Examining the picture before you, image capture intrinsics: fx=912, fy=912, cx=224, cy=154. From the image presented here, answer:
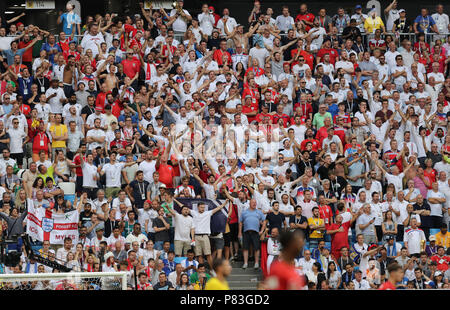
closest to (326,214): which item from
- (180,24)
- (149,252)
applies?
(149,252)

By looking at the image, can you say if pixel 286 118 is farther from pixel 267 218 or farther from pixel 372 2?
pixel 372 2

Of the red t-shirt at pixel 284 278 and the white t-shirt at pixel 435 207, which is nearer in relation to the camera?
the red t-shirt at pixel 284 278

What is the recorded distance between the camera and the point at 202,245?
58.8 feet

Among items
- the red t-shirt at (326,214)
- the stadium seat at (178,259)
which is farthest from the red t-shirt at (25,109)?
the red t-shirt at (326,214)

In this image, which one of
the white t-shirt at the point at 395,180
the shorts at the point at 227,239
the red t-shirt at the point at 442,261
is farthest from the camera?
the white t-shirt at the point at 395,180

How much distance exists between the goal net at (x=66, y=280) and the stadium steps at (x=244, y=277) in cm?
420

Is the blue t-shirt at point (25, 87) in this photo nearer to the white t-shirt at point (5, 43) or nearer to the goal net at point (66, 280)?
the white t-shirt at point (5, 43)

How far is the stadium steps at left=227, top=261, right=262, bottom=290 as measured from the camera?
17.0 m

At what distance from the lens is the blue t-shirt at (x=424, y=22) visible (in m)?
25.5

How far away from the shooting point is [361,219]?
1891cm

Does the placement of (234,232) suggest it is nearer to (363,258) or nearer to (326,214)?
(326,214)

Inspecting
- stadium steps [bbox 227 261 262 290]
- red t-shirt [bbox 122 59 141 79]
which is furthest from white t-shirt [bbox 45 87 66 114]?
stadium steps [bbox 227 261 262 290]

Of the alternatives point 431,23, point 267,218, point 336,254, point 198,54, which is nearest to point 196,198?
point 267,218

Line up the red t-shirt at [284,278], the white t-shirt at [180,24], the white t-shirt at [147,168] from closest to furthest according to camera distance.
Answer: the red t-shirt at [284,278] → the white t-shirt at [147,168] → the white t-shirt at [180,24]
